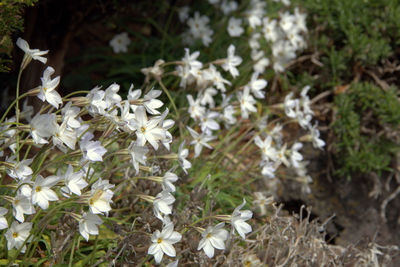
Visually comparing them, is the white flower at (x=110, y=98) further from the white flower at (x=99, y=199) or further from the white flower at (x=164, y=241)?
the white flower at (x=164, y=241)

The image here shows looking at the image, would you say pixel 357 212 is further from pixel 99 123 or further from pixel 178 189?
pixel 99 123

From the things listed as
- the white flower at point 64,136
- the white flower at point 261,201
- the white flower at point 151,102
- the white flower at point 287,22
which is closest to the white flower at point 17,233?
the white flower at point 64,136

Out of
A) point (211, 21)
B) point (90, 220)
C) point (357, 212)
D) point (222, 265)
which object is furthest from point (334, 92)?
point (90, 220)

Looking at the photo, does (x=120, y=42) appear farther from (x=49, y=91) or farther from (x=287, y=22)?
(x=49, y=91)

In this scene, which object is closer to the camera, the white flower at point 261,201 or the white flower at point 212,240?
the white flower at point 212,240

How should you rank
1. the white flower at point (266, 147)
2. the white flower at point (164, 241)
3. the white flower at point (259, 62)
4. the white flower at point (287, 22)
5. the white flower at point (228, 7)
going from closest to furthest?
1. the white flower at point (164, 241)
2. the white flower at point (266, 147)
3. the white flower at point (259, 62)
4. the white flower at point (287, 22)
5. the white flower at point (228, 7)

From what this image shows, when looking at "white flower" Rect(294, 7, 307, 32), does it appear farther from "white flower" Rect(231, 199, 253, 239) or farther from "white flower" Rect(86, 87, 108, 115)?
"white flower" Rect(86, 87, 108, 115)

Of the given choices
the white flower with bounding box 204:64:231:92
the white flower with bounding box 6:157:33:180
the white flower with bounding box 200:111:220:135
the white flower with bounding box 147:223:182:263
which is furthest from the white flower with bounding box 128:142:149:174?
the white flower with bounding box 204:64:231:92
